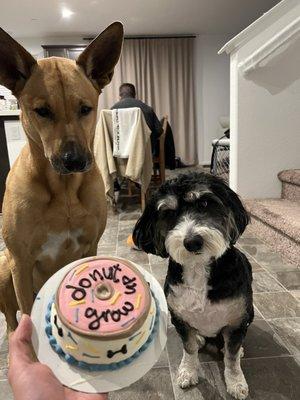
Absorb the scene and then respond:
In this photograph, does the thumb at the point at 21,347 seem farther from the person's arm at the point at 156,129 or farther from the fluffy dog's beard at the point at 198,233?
the person's arm at the point at 156,129

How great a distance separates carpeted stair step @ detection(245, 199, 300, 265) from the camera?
2.70 meters

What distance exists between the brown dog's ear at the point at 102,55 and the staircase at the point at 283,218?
6.31 feet

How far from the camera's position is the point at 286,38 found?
309cm

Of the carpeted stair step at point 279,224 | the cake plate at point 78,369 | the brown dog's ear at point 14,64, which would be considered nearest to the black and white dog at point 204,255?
the cake plate at point 78,369

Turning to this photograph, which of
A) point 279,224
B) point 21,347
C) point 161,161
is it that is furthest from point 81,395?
point 161,161

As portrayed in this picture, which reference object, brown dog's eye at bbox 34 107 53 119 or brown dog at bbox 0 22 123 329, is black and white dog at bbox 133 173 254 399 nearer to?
brown dog at bbox 0 22 123 329

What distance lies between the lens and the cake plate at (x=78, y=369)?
32.3 inches

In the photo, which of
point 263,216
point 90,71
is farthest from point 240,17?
point 90,71

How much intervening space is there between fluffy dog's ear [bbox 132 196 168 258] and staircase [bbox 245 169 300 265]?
159 centimetres

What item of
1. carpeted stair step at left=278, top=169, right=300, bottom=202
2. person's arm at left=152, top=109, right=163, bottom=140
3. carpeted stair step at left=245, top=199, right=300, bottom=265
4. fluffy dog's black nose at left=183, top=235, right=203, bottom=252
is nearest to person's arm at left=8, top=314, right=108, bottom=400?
fluffy dog's black nose at left=183, top=235, right=203, bottom=252

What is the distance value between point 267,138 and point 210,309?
101 inches

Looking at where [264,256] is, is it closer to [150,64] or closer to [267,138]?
[267,138]

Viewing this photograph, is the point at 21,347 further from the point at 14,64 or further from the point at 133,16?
the point at 133,16

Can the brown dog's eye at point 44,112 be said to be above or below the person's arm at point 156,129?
above
